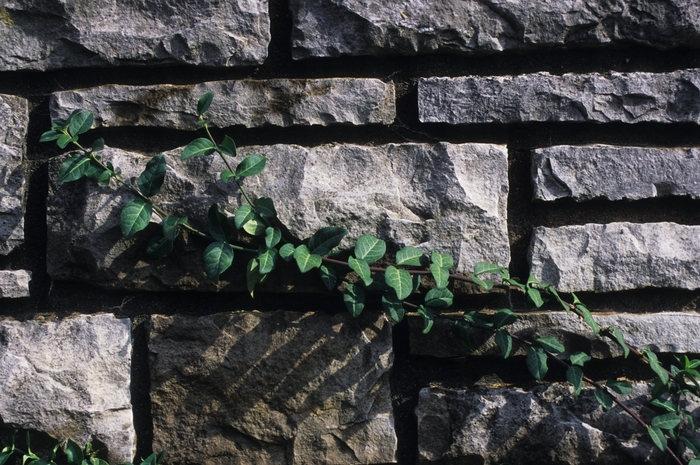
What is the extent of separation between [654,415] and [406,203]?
681 millimetres

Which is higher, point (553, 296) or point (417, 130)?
point (417, 130)

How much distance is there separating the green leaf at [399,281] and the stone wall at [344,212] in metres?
0.09

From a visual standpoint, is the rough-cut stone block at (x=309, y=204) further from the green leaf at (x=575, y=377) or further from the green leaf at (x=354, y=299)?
the green leaf at (x=575, y=377)

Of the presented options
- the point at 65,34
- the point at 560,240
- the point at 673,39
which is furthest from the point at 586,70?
the point at 65,34

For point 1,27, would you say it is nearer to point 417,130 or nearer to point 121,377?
point 121,377

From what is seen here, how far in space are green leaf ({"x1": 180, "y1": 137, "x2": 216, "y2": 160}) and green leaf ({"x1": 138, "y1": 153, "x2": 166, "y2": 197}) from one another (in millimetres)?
60

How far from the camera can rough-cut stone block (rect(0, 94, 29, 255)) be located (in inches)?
49.9

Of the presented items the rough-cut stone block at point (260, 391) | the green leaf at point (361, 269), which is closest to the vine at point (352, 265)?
the green leaf at point (361, 269)

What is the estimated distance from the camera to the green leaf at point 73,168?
1224 millimetres

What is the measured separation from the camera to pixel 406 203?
4.25ft

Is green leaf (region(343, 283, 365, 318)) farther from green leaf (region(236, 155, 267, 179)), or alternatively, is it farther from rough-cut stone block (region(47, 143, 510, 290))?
green leaf (region(236, 155, 267, 179))

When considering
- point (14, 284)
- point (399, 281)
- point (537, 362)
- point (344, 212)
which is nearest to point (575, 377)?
point (537, 362)

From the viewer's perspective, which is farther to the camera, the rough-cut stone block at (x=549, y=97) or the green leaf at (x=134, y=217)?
the rough-cut stone block at (x=549, y=97)

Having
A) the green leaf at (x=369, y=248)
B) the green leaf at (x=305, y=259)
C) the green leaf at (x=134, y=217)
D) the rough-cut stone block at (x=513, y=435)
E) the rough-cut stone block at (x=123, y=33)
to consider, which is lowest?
the rough-cut stone block at (x=513, y=435)
